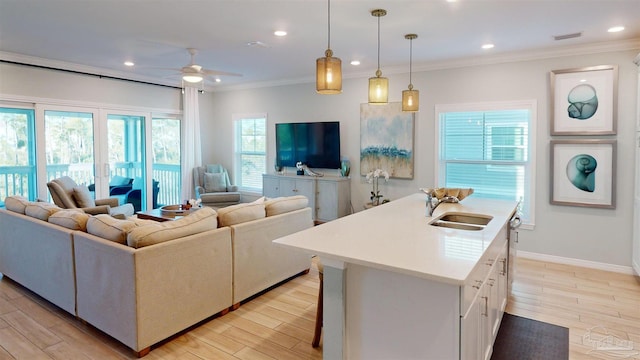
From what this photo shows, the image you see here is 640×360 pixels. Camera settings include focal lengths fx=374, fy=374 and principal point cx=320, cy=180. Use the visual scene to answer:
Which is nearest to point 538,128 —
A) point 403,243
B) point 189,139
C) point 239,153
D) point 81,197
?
point 403,243

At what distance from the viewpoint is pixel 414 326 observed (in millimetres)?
1838

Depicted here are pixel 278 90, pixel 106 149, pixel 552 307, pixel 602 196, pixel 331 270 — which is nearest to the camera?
pixel 331 270

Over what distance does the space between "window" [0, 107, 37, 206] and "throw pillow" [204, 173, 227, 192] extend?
2.56 metres

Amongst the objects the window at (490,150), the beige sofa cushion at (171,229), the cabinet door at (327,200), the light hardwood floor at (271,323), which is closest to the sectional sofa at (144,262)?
the beige sofa cushion at (171,229)

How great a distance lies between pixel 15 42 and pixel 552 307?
6.46 m

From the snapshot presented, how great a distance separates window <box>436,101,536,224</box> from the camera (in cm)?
476

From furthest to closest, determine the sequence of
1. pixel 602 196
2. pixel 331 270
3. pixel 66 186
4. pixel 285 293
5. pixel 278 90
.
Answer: pixel 278 90, pixel 66 186, pixel 602 196, pixel 285 293, pixel 331 270

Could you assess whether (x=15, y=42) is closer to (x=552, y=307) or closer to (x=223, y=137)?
(x=223, y=137)

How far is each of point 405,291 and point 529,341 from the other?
1.63m

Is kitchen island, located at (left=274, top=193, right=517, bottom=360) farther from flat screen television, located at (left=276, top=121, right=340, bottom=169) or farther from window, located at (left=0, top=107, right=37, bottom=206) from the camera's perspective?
window, located at (left=0, top=107, right=37, bottom=206)

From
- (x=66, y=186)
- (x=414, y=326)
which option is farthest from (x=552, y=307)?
(x=66, y=186)

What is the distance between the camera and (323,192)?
239 inches

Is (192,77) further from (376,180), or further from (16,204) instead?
(376,180)

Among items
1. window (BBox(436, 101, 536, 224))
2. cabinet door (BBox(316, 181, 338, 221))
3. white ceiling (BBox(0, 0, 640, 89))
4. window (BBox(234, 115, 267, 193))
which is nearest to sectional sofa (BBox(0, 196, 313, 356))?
white ceiling (BBox(0, 0, 640, 89))
